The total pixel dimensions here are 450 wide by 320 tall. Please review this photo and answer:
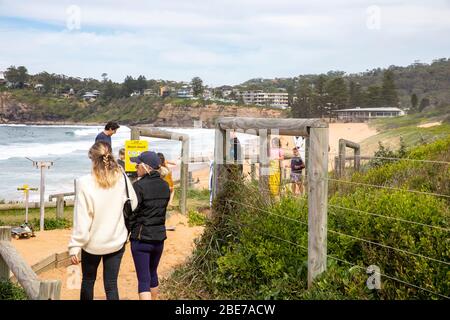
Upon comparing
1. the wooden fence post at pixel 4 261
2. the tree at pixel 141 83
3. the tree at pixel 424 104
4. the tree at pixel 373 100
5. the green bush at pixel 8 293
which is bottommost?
the green bush at pixel 8 293

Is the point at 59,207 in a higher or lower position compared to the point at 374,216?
lower

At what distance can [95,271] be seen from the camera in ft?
16.7

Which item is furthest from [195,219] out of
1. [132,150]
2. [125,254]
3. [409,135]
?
[409,135]

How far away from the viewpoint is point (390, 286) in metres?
5.02

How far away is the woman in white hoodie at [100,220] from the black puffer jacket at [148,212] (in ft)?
0.98

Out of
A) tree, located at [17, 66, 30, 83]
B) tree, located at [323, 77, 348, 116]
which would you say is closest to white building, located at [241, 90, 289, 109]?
tree, located at [323, 77, 348, 116]

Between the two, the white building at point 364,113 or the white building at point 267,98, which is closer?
the white building at point 364,113

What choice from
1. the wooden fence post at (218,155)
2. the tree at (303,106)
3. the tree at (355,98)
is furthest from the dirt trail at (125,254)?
the tree at (355,98)

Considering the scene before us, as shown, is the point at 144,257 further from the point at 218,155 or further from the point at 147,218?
the point at 218,155

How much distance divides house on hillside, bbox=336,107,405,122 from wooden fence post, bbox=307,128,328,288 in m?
89.9

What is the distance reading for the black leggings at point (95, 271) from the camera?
16.5 feet

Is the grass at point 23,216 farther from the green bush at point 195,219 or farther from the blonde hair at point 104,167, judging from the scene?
the blonde hair at point 104,167

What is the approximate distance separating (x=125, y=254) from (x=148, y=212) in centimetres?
318
